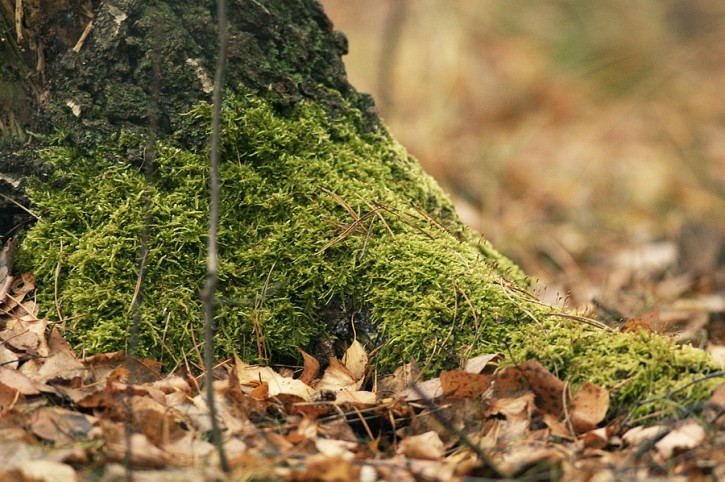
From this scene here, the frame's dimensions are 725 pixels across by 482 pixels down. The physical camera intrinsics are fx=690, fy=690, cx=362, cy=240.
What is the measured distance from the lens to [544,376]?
6.98 ft

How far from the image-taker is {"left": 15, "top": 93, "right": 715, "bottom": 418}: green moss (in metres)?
2.41

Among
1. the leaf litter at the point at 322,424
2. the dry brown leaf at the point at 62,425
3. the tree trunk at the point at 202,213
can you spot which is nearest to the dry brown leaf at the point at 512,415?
the leaf litter at the point at 322,424

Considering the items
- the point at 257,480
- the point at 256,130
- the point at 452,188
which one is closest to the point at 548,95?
the point at 452,188

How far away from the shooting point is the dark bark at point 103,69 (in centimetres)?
259

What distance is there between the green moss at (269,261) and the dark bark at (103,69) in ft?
0.26

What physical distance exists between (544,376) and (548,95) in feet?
25.5

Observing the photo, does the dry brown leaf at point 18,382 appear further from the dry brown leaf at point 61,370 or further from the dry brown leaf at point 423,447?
the dry brown leaf at point 423,447

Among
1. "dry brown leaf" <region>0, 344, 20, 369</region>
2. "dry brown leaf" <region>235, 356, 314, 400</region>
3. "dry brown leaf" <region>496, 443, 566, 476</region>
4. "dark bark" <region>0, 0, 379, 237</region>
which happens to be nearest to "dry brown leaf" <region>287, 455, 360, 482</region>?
"dry brown leaf" <region>496, 443, 566, 476</region>

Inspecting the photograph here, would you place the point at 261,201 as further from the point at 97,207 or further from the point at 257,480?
the point at 257,480

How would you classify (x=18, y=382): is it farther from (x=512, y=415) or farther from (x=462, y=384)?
(x=512, y=415)

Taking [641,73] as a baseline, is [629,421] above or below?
below

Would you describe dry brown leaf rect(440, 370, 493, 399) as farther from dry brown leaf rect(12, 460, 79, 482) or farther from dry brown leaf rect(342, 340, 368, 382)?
dry brown leaf rect(12, 460, 79, 482)

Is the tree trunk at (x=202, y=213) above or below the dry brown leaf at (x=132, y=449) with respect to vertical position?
above

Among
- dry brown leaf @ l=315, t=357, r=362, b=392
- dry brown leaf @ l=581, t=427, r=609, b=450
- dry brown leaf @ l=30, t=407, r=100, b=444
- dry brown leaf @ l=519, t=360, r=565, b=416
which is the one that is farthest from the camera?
dry brown leaf @ l=315, t=357, r=362, b=392
